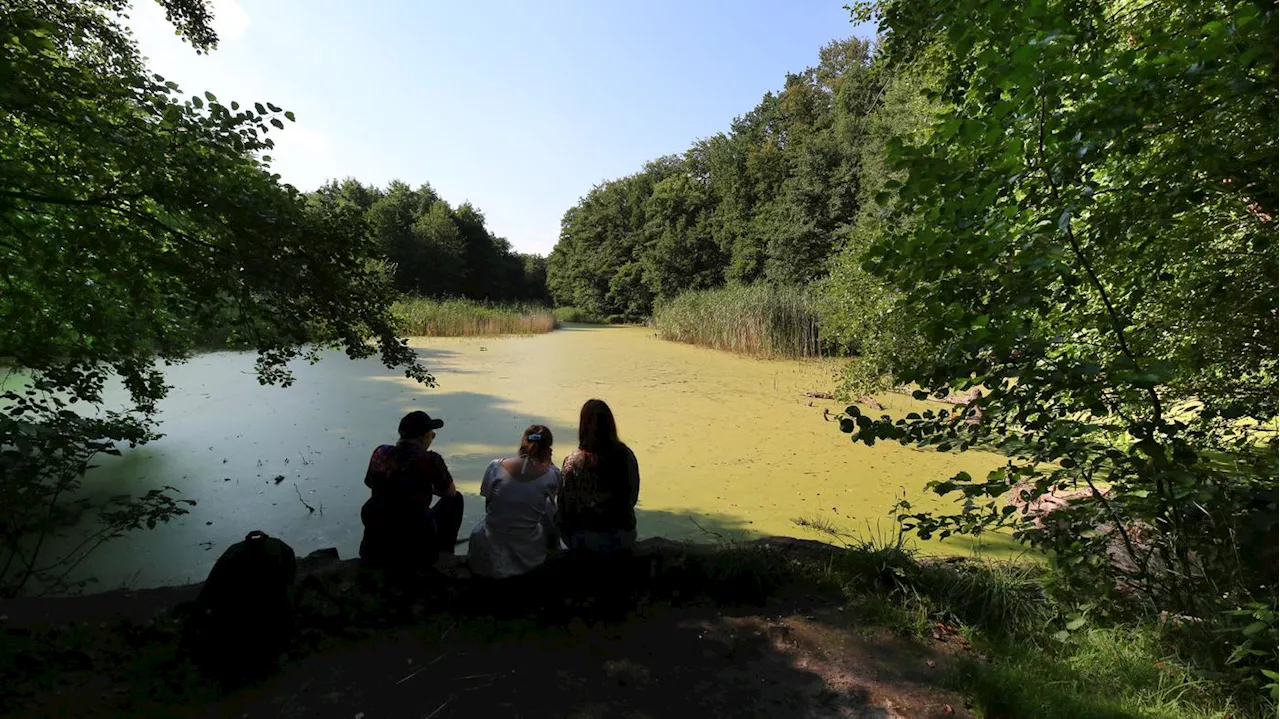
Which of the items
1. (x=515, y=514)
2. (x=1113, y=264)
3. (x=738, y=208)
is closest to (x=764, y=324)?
(x=1113, y=264)

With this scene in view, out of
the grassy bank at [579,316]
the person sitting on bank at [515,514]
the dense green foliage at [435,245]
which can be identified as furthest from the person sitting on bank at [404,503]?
the grassy bank at [579,316]

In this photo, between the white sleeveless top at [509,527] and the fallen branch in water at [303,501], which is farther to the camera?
the fallen branch in water at [303,501]

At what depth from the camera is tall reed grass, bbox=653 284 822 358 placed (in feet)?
38.0

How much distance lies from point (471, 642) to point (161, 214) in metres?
2.16

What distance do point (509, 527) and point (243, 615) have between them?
81 cm

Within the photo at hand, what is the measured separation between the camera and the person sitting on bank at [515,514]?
209 centimetres

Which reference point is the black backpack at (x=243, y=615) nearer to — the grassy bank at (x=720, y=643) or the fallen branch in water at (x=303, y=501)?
the grassy bank at (x=720, y=643)

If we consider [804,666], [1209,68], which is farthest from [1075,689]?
[1209,68]

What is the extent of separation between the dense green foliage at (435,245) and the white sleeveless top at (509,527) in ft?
66.8

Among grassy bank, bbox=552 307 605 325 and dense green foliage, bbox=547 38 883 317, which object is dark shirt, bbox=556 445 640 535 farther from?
grassy bank, bbox=552 307 605 325

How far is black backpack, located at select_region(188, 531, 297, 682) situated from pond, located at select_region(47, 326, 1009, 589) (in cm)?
126

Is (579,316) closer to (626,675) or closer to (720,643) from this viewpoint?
(720,643)

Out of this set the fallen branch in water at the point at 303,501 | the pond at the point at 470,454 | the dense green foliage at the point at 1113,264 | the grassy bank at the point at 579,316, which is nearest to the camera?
the dense green foliage at the point at 1113,264

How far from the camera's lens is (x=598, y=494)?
2.13 m
